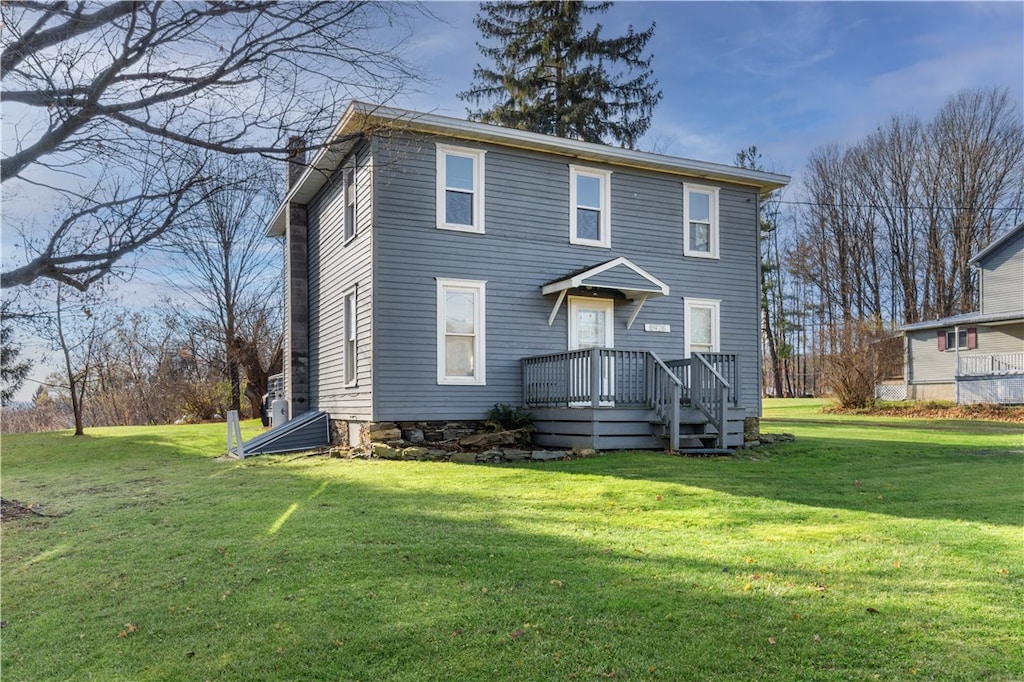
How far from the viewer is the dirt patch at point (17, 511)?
7065 mm

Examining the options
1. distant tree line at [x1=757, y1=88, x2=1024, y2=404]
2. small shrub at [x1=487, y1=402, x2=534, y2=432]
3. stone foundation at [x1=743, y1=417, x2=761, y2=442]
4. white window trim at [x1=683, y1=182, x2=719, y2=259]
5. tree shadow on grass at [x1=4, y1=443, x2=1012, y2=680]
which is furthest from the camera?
distant tree line at [x1=757, y1=88, x2=1024, y2=404]

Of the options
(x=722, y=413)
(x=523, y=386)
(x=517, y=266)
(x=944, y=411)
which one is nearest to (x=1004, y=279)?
(x=944, y=411)

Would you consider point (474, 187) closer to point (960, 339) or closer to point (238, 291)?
point (238, 291)

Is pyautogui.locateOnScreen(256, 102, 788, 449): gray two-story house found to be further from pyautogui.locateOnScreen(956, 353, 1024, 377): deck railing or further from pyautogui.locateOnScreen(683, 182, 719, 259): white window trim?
pyautogui.locateOnScreen(956, 353, 1024, 377): deck railing

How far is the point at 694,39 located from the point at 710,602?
15847mm

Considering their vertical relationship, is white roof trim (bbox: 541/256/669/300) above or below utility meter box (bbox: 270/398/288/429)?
above

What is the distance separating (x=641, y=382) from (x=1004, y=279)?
26577 millimetres

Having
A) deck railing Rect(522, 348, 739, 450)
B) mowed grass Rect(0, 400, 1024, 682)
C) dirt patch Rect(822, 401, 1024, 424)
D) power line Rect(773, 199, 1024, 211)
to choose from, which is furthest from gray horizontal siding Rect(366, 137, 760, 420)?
power line Rect(773, 199, 1024, 211)

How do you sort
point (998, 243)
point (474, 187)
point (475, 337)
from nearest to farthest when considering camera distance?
point (475, 337) → point (474, 187) → point (998, 243)

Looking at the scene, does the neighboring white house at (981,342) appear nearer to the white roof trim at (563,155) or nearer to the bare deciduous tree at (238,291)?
the white roof trim at (563,155)

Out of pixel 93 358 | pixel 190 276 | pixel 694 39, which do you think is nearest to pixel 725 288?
pixel 694 39

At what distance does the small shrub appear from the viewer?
493 inches

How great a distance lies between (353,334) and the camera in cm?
1342

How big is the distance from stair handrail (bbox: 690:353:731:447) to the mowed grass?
2643 mm
